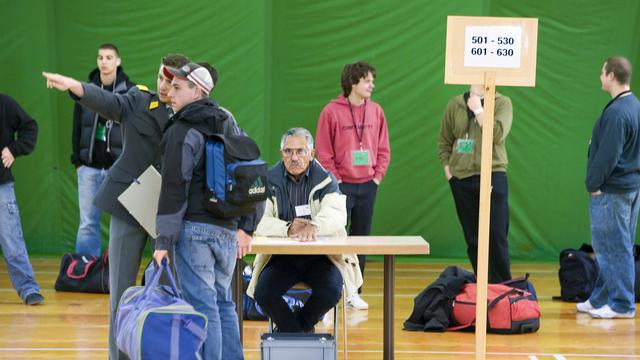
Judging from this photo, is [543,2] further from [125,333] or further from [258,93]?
[125,333]

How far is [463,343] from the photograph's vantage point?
555 cm

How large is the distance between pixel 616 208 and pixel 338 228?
2.31 metres

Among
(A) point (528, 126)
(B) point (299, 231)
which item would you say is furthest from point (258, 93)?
(B) point (299, 231)

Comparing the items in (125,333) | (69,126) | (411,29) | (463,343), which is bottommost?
(463,343)

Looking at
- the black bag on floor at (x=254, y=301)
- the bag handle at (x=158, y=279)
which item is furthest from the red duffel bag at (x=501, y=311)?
the bag handle at (x=158, y=279)

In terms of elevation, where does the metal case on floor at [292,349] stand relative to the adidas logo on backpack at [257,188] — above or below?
below

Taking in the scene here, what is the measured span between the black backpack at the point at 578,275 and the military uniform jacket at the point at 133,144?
3678 millimetres

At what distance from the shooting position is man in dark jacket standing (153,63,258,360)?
3.78 metres

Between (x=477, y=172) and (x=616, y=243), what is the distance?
39.4 inches

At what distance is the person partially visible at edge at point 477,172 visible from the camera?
656 centimetres

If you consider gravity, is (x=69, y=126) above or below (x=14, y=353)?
above

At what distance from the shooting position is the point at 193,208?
12.7 feet

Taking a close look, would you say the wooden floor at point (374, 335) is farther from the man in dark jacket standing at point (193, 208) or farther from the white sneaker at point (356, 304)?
the man in dark jacket standing at point (193, 208)

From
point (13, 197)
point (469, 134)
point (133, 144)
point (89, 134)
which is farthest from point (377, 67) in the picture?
point (133, 144)
